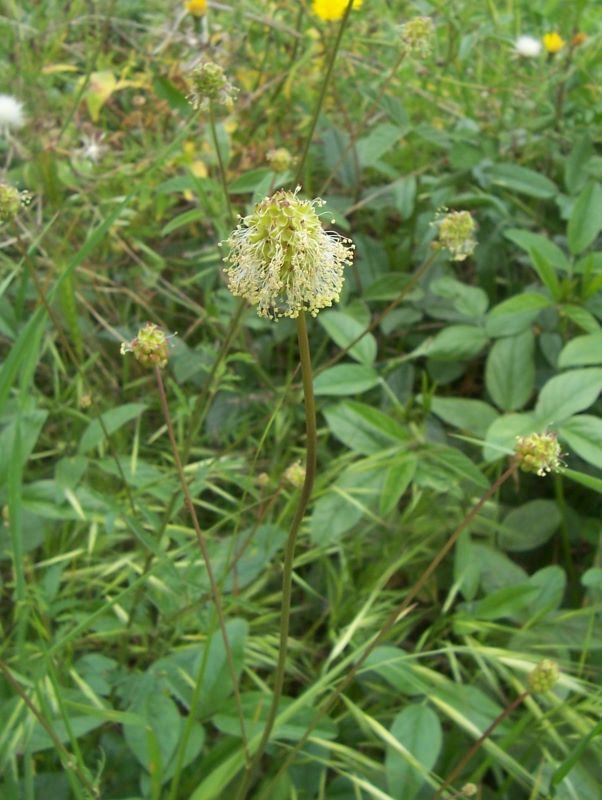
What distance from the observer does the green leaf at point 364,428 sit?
1.11m

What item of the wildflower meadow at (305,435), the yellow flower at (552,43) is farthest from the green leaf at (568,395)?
the yellow flower at (552,43)

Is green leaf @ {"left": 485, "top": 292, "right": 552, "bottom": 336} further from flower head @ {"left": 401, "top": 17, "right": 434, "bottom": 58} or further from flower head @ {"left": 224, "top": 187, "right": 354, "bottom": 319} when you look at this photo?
flower head @ {"left": 224, "top": 187, "right": 354, "bottom": 319}

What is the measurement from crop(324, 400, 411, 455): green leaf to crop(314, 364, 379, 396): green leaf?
0.03m

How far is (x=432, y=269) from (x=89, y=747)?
0.91 metres

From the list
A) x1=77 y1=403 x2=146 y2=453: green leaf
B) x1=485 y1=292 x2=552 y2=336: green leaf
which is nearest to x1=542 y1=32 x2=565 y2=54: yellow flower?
x1=485 y1=292 x2=552 y2=336: green leaf

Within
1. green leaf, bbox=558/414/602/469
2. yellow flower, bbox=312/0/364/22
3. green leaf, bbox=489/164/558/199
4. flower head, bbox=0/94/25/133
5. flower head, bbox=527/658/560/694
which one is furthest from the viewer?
yellow flower, bbox=312/0/364/22

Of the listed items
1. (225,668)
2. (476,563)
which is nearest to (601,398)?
(476,563)

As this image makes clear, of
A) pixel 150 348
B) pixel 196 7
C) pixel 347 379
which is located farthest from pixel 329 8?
pixel 150 348

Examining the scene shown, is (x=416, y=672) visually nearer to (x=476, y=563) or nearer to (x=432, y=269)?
(x=476, y=563)

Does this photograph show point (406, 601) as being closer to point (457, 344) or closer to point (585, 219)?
point (457, 344)

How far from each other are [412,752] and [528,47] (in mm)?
1442

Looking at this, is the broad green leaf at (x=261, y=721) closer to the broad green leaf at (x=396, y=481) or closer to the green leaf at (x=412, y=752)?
the green leaf at (x=412, y=752)

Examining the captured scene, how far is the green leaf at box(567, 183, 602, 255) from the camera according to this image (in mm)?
1205

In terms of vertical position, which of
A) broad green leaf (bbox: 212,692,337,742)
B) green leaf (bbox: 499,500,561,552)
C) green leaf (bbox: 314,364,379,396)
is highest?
green leaf (bbox: 314,364,379,396)
